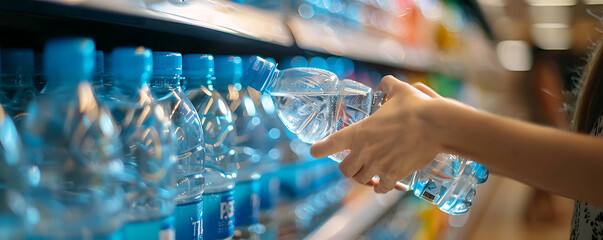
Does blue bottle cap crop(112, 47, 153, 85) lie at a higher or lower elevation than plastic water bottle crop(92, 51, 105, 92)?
higher

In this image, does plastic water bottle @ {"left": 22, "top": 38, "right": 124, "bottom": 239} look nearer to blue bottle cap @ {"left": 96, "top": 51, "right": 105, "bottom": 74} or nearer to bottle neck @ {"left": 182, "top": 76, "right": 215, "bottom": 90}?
blue bottle cap @ {"left": 96, "top": 51, "right": 105, "bottom": 74}

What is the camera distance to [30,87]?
80cm

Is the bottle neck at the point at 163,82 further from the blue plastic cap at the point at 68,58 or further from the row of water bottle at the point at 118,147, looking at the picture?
the blue plastic cap at the point at 68,58

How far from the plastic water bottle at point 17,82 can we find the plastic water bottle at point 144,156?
12 cm

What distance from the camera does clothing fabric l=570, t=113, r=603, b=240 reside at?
1168 millimetres

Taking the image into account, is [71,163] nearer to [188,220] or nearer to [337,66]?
[188,220]

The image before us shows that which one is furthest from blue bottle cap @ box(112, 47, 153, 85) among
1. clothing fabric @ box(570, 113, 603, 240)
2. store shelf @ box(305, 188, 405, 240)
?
clothing fabric @ box(570, 113, 603, 240)

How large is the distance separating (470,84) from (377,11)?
2392mm

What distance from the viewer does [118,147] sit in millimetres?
759

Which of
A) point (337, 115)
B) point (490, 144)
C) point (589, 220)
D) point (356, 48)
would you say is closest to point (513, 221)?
point (356, 48)

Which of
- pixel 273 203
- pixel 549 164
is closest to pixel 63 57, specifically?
pixel 549 164

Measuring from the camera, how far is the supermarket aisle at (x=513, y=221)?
13.0ft

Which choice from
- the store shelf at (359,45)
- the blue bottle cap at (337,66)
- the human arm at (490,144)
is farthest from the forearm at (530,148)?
the blue bottle cap at (337,66)

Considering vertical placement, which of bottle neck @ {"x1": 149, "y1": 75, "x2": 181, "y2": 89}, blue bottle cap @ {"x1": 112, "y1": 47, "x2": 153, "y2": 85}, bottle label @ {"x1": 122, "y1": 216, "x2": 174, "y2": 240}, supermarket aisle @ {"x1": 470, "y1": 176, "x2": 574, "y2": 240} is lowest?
supermarket aisle @ {"x1": 470, "y1": 176, "x2": 574, "y2": 240}
